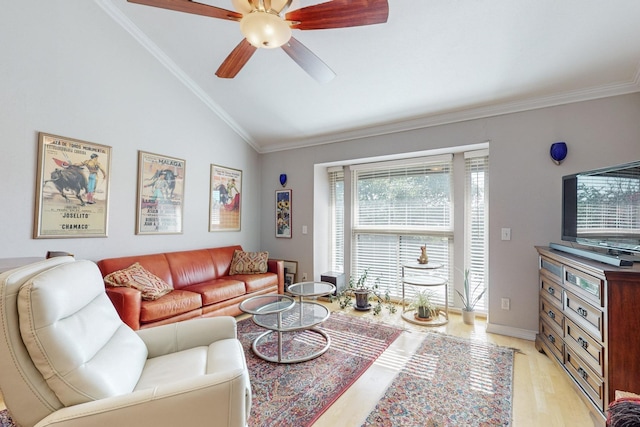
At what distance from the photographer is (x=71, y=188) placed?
9.02 feet

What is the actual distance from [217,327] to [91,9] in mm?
3338

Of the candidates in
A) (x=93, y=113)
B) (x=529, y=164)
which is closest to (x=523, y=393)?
(x=529, y=164)

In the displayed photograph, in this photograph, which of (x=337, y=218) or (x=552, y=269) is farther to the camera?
(x=337, y=218)

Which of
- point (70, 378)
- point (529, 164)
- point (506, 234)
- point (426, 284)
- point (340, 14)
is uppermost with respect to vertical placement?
point (340, 14)

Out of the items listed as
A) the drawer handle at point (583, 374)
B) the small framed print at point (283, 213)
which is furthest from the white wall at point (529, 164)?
the small framed print at point (283, 213)

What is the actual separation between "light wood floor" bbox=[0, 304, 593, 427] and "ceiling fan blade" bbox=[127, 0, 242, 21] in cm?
247

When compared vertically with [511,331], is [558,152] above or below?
Answer: above

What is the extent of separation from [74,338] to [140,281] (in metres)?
1.86

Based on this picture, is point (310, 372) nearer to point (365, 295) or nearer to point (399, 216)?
point (365, 295)

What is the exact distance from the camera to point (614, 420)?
91cm

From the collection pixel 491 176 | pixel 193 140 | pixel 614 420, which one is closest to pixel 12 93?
pixel 193 140

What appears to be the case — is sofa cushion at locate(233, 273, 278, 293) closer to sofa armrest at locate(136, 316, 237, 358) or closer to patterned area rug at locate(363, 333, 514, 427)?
sofa armrest at locate(136, 316, 237, 358)

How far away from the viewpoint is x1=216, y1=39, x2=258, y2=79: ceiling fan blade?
203 cm

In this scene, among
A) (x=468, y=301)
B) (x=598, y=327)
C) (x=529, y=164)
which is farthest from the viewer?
(x=468, y=301)
